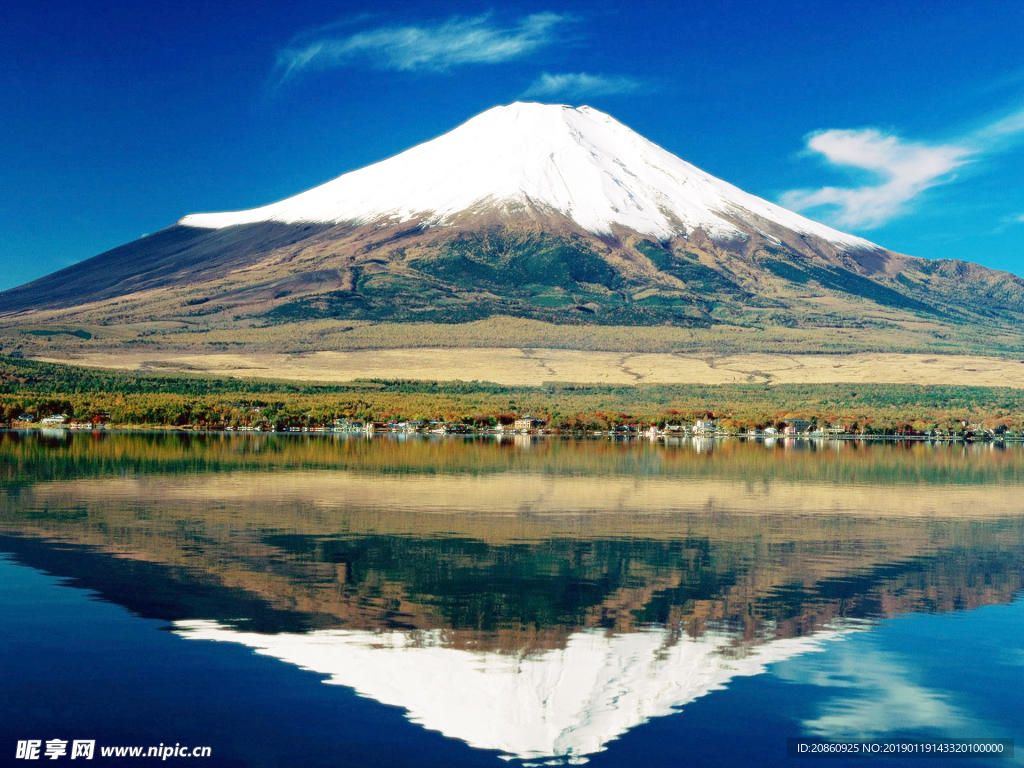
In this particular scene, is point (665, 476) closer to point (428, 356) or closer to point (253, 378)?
point (253, 378)

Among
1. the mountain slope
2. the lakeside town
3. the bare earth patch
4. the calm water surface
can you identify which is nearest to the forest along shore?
the lakeside town

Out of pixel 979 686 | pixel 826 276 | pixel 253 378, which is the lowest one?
pixel 979 686

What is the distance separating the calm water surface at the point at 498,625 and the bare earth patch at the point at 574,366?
96.8 meters

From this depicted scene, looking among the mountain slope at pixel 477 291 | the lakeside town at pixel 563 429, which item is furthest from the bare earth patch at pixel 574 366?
the lakeside town at pixel 563 429

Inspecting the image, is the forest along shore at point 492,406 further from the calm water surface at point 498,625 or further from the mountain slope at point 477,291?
the calm water surface at point 498,625

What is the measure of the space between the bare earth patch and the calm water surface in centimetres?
9679

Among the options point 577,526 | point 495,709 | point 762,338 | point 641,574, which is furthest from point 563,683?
point 762,338

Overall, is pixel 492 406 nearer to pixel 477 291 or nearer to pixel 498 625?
pixel 477 291

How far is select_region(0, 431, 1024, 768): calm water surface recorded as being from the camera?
10922 millimetres

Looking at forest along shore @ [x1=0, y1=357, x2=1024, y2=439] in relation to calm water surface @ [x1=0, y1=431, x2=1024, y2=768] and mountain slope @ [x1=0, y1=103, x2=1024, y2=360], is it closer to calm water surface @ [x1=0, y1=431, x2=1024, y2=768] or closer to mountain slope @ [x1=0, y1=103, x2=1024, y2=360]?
mountain slope @ [x1=0, y1=103, x2=1024, y2=360]

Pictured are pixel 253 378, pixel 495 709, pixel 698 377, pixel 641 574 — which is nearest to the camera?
pixel 495 709

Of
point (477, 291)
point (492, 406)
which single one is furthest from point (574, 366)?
point (477, 291)

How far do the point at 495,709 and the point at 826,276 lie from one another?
196 m

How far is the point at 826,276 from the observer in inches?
7815
